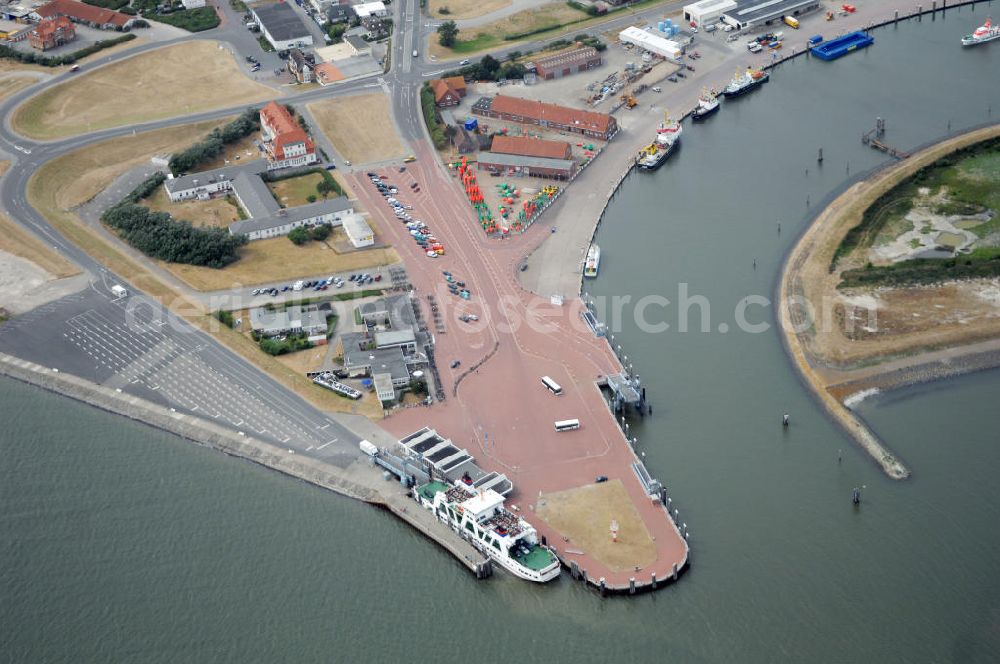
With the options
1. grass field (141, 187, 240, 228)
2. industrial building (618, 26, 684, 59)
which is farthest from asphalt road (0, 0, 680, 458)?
industrial building (618, 26, 684, 59)

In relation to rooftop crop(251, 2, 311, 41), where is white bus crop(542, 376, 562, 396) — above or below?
below

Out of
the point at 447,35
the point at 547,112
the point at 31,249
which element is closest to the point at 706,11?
the point at 447,35

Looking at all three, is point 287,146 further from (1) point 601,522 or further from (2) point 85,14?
(1) point 601,522

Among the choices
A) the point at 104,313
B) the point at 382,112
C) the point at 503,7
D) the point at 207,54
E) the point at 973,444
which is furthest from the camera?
the point at 503,7

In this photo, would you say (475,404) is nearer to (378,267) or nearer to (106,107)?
(378,267)

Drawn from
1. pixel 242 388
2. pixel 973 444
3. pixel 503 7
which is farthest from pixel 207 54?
pixel 973 444

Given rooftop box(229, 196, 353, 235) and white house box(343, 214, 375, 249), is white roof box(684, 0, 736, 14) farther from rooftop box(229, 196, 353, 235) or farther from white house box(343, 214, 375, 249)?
white house box(343, 214, 375, 249)
